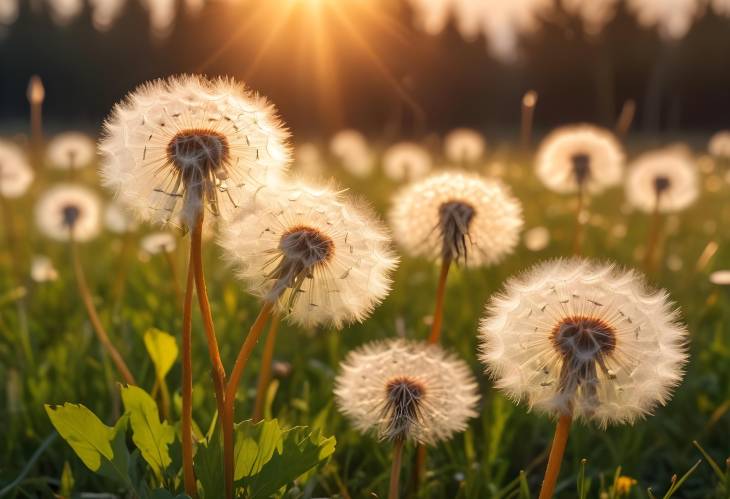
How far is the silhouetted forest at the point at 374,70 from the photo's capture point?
32.3 m

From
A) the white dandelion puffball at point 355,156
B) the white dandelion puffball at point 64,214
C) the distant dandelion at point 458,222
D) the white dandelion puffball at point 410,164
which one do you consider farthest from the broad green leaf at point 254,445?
the white dandelion puffball at point 355,156

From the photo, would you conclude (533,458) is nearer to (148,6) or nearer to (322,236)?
(322,236)

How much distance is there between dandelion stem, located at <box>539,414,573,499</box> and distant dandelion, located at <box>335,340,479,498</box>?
324 millimetres

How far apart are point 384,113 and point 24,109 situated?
35171mm

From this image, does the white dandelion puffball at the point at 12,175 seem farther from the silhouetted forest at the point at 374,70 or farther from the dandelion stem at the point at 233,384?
the silhouetted forest at the point at 374,70

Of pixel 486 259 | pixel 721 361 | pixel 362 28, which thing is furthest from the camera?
pixel 362 28

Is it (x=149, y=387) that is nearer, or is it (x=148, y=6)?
(x=149, y=387)

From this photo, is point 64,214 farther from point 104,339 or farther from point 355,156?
point 355,156

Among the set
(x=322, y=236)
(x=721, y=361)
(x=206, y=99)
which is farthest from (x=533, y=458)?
(x=206, y=99)

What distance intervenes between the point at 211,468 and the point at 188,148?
0.69 m

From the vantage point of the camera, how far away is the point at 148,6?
5603 centimetres

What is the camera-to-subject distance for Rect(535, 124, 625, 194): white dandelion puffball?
4090 mm

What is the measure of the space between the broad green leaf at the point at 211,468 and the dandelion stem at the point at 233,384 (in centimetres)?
5

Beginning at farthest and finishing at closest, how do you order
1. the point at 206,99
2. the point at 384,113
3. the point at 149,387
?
the point at 384,113 → the point at 149,387 → the point at 206,99
